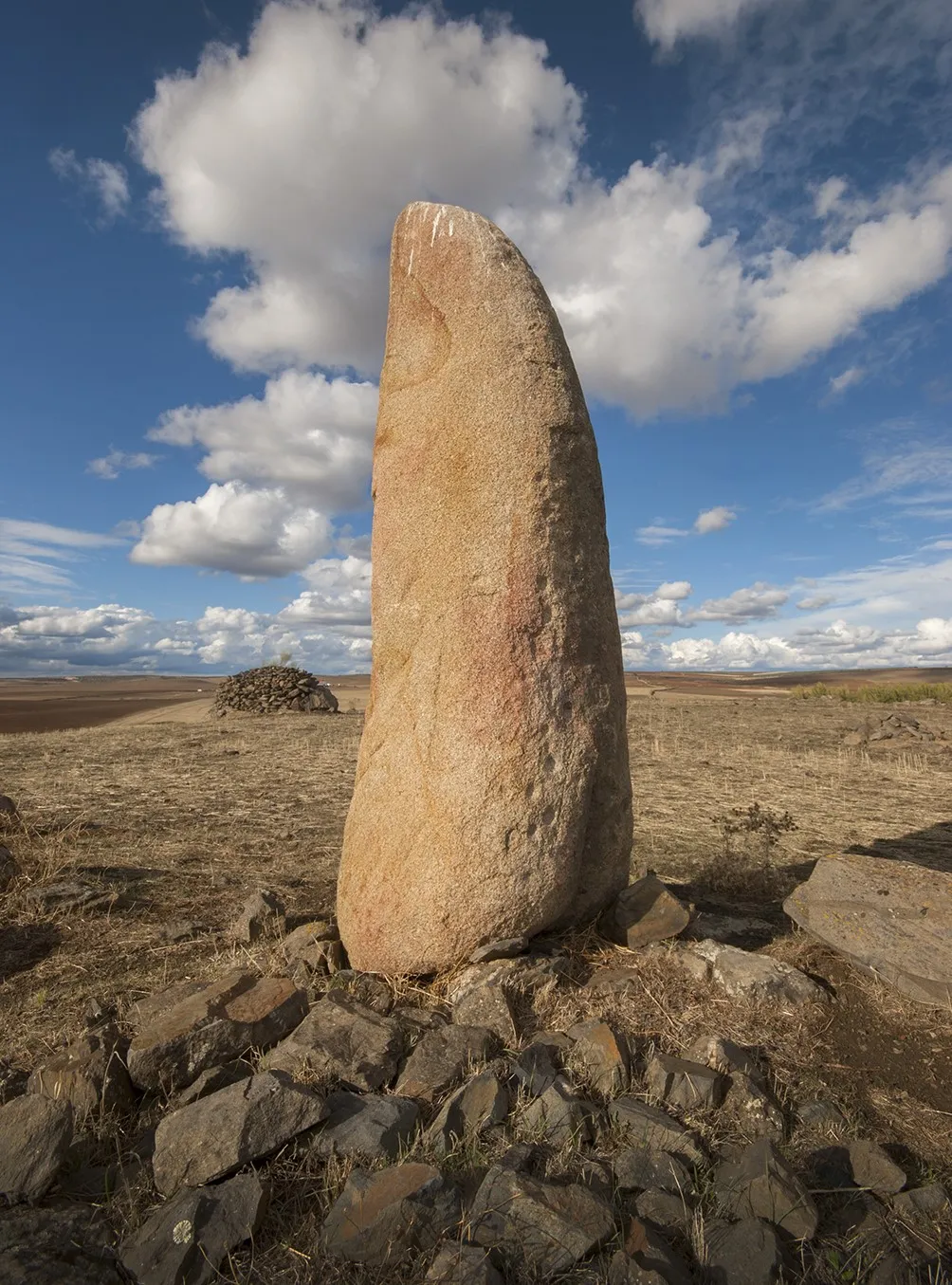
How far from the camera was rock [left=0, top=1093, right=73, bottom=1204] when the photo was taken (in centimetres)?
273

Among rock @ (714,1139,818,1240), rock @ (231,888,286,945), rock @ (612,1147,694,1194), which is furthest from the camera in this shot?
rock @ (231,888,286,945)

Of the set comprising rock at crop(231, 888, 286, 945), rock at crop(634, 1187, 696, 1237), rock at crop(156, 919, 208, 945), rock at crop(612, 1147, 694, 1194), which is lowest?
rock at crop(634, 1187, 696, 1237)

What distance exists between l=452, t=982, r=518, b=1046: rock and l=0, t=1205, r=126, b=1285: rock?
1.71 meters

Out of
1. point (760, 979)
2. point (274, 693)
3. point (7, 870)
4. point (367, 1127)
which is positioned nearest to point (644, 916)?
point (760, 979)

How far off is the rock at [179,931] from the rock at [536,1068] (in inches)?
95.9

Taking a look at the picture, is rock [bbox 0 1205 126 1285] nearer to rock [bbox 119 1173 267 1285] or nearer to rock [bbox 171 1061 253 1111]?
rock [bbox 119 1173 267 1285]

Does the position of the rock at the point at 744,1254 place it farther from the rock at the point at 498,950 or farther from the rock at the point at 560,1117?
the rock at the point at 498,950

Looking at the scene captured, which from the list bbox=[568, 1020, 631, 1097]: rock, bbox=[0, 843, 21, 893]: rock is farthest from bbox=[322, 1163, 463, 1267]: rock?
bbox=[0, 843, 21, 893]: rock

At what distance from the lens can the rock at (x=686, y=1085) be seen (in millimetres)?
3215

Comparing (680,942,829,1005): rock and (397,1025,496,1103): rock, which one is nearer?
(397,1025,496,1103): rock

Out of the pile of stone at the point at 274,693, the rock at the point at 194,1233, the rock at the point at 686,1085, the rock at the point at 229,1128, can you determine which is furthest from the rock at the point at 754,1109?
the pile of stone at the point at 274,693

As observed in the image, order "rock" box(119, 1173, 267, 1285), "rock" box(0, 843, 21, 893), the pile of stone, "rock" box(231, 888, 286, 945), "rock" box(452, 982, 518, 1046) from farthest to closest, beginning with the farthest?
the pile of stone → "rock" box(0, 843, 21, 893) → "rock" box(231, 888, 286, 945) → "rock" box(452, 982, 518, 1046) → "rock" box(119, 1173, 267, 1285)

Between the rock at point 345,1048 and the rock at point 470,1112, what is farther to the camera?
the rock at point 345,1048

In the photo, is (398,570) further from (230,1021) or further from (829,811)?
(829,811)
